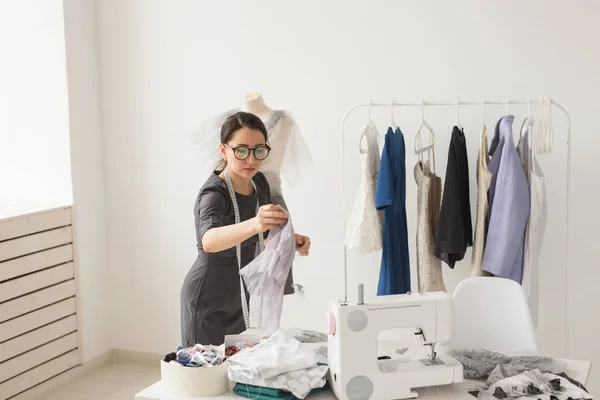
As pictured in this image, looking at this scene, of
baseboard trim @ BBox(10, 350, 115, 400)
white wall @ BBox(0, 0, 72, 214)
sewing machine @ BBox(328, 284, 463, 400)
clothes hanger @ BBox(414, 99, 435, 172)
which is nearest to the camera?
sewing machine @ BBox(328, 284, 463, 400)

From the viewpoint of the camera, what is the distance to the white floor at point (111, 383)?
4203 mm

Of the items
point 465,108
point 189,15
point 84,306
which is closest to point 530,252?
point 465,108

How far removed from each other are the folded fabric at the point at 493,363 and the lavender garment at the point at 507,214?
0.97 m

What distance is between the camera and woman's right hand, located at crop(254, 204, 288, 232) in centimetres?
266

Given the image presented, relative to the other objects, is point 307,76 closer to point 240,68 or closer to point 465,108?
point 240,68

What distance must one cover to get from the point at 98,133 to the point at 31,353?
1367mm

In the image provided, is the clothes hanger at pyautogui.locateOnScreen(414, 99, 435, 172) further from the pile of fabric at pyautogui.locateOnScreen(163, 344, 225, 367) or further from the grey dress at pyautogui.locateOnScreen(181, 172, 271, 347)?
the pile of fabric at pyautogui.locateOnScreen(163, 344, 225, 367)

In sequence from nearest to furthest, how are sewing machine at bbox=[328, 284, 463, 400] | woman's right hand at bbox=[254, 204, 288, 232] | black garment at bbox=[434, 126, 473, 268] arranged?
sewing machine at bbox=[328, 284, 463, 400] < woman's right hand at bbox=[254, 204, 288, 232] < black garment at bbox=[434, 126, 473, 268]

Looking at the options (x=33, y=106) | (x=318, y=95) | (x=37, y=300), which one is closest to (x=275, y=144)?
(x=318, y=95)

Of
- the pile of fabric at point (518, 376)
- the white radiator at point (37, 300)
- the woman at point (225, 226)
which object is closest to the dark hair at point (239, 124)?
the woman at point (225, 226)

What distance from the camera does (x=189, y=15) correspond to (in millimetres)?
4367

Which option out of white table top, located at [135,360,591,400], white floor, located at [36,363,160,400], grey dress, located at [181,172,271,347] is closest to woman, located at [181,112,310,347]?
grey dress, located at [181,172,271,347]

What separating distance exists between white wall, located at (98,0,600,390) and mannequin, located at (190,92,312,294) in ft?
3.27

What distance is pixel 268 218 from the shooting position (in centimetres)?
266
